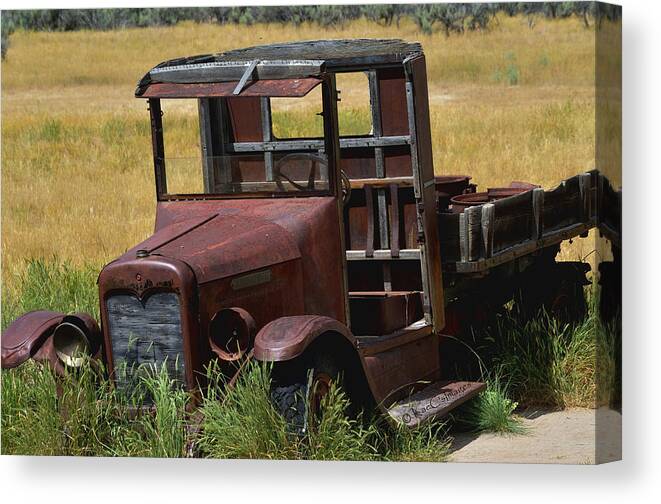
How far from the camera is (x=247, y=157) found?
24.4ft

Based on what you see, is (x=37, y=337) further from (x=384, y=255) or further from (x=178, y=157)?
(x=384, y=255)

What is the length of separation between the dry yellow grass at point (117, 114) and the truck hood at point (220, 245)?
24.5 inches

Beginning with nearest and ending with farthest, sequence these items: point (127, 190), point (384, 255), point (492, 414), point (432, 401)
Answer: point (432, 401)
point (492, 414)
point (384, 255)
point (127, 190)

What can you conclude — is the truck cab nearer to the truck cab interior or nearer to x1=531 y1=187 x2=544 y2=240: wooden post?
the truck cab interior

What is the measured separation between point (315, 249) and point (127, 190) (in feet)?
6.62

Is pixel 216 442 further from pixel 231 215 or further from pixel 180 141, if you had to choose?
pixel 180 141

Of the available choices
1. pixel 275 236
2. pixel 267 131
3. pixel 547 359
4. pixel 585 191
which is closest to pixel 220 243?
pixel 275 236

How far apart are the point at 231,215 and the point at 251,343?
0.88 meters

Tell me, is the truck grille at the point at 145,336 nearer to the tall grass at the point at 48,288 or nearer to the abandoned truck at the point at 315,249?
the abandoned truck at the point at 315,249

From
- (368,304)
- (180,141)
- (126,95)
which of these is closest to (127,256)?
(180,141)

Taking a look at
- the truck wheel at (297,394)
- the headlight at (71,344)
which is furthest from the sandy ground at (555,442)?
the headlight at (71,344)

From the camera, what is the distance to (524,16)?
7.51 meters

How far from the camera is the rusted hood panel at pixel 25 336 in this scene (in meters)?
6.66

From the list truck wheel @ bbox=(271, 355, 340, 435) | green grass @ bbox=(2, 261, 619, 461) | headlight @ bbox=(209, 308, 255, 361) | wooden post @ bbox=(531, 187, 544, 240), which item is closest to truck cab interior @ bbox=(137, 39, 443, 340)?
green grass @ bbox=(2, 261, 619, 461)
